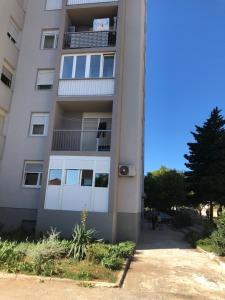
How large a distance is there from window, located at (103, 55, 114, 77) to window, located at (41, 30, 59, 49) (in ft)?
14.2

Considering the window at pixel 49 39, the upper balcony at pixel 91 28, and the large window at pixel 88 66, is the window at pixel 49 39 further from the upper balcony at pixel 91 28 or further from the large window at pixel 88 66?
the large window at pixel 88 66

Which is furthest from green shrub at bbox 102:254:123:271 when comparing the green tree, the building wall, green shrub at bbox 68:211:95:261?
the green tree

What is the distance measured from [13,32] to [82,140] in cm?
900

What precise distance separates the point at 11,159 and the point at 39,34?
904cm

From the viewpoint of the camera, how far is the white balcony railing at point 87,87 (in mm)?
17953

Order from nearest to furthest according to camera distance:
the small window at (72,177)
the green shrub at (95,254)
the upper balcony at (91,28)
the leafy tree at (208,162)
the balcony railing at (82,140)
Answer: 1. the green shrub at (95,254)
2. the small window at (72,177)
3. the balcony railing at (82,140)
4. the upper balcony at (91,28)
5. the leafy tree at (208,162)

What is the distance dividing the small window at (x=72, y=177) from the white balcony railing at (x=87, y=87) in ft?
15.6

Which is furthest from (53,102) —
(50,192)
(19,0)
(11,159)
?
(19,0)

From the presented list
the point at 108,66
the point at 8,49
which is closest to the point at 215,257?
the point at 108,66

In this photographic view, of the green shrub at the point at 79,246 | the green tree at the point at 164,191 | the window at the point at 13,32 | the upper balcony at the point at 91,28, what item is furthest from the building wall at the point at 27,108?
the green tree at the point at 164,191

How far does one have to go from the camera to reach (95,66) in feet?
61.1

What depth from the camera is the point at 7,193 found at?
17688 mm

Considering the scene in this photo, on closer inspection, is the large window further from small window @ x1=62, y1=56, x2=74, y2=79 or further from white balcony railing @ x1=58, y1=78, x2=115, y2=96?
white balcony railing @ x1=58, y1=78, x2=115, y2=96

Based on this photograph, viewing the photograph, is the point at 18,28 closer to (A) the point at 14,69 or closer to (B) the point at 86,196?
(A) the point at 14,69
